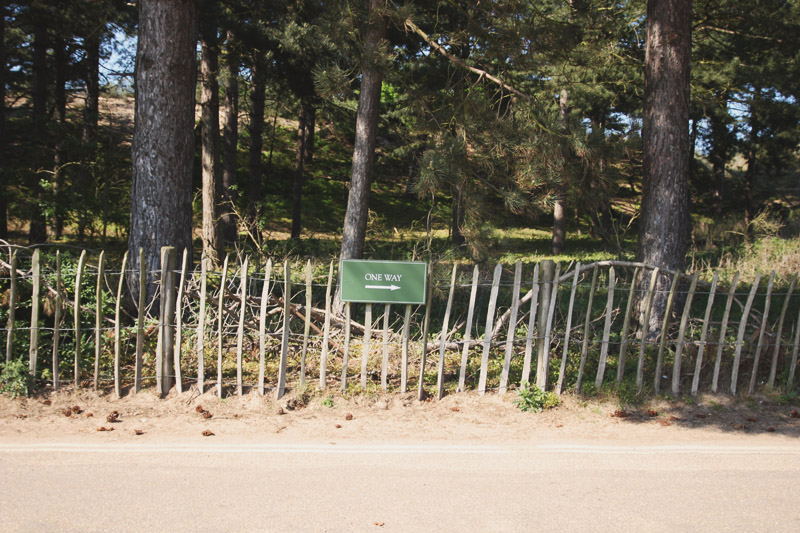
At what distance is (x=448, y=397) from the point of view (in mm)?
6496

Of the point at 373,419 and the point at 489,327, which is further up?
the point at 489,327

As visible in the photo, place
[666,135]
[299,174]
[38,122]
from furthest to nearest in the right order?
[299,174]
[38,122]
[666,135]

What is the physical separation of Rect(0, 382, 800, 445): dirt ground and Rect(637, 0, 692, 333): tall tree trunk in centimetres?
208

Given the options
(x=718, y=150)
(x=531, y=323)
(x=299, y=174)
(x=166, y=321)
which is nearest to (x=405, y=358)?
(x=531, y=323)

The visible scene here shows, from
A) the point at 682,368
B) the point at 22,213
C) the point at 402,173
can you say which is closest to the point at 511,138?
the point at 682,368

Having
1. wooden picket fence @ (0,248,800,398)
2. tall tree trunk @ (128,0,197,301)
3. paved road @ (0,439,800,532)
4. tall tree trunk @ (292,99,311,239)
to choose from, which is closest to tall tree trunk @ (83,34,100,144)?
tall tree trunk @ (292,99,311,239)

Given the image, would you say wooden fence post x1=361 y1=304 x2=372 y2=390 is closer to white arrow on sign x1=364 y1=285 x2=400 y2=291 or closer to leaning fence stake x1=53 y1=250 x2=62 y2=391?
white arrow on sign x1=364 y1=285 x2=400 y2=291

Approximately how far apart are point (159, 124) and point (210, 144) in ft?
19.3

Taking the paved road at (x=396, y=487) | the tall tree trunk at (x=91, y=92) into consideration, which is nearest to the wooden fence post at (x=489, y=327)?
the paved road at (x=396, y=487)

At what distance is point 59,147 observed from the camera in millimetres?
14656

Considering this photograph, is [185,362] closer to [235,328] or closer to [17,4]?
[235,328]

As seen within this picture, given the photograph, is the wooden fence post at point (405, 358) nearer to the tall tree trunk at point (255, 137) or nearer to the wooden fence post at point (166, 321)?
the wooden fence post at point (166, 321)

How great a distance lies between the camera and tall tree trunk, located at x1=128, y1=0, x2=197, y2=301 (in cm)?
731

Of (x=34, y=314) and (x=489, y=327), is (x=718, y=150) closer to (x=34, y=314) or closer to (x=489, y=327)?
(x=489, y=327)
